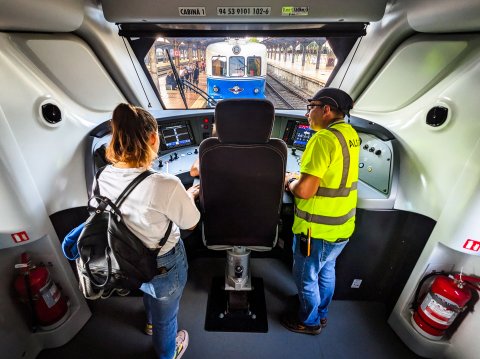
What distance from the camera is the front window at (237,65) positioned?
5586 millimetres

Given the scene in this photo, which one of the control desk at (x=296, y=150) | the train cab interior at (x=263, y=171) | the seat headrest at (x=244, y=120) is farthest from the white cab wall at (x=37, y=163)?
the seat headrest at (x=244, y=120)

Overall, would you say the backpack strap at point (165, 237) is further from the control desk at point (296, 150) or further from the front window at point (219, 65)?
the front window at point (219, 65)

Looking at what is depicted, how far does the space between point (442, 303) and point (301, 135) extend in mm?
1681

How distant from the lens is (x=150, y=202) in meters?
1.05

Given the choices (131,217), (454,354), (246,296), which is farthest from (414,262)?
(131,217)

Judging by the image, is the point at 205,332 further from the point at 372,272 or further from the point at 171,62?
the point at 171,62

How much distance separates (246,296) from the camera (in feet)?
6.79

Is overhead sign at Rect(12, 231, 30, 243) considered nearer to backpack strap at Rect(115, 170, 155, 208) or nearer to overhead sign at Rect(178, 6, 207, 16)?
backpack strap at Rect(115, 170, 155, 208)

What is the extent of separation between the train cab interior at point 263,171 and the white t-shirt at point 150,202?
39 centimetres

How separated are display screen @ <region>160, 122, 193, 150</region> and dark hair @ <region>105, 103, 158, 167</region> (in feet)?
4.71

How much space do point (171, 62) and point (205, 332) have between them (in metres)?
2.36

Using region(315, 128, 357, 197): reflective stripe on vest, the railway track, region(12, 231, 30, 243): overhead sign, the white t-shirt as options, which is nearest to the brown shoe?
region(315, 128, 357, 197): reflective stripe on vest

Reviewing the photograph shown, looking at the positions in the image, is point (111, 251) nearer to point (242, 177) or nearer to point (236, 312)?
point (242, 177)

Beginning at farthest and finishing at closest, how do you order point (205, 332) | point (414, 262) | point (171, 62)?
point (171, 62), point (205, 332), point (414, 262)
